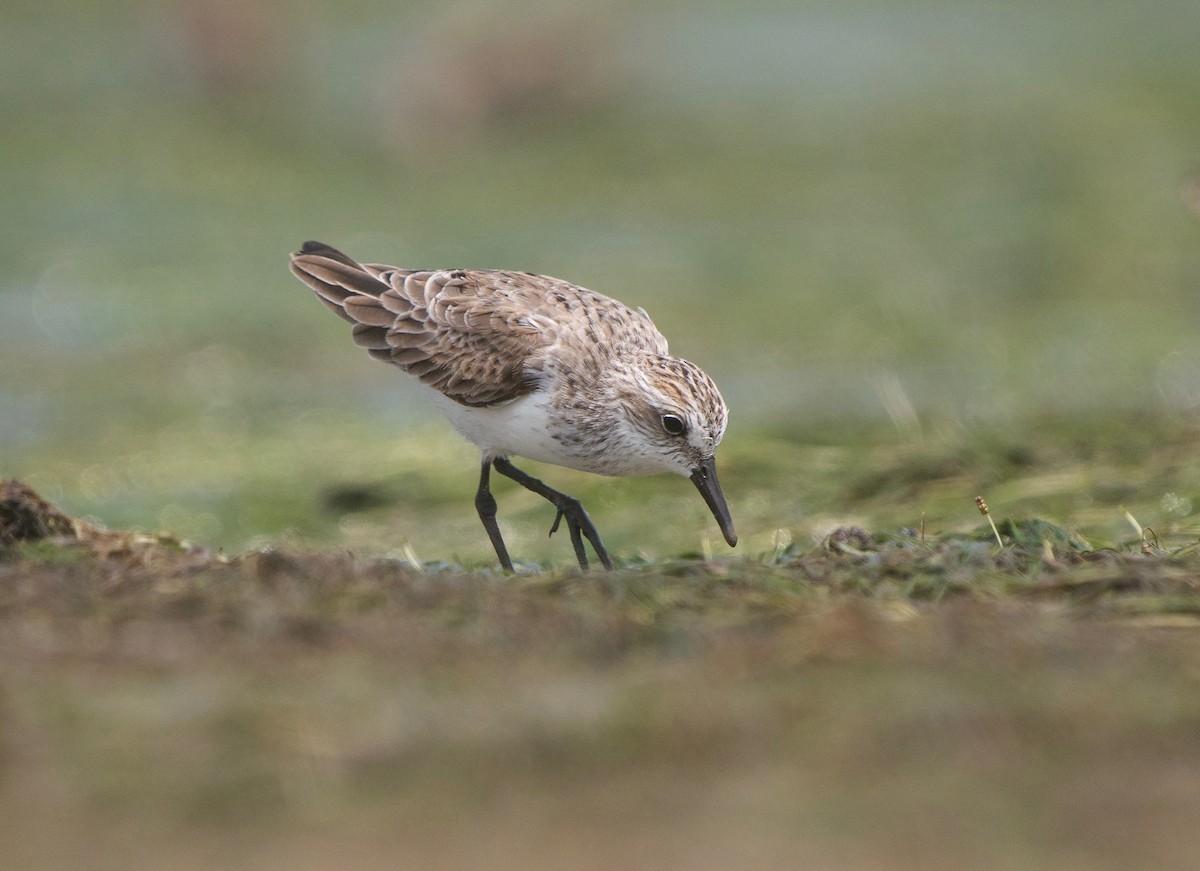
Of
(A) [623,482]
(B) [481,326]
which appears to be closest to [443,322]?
(B) [481,326]

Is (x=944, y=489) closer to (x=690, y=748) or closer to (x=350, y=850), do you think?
(x=690, y=748)

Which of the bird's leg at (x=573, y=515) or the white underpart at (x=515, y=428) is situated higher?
the white underpart at (x=515, y=428)

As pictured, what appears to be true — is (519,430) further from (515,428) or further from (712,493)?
(712,493)

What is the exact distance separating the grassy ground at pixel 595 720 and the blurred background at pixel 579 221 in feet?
9.71

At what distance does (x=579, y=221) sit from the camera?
57.1ft

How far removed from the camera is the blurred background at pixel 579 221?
10.2m

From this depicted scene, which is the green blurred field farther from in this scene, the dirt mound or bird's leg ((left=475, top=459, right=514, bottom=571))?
bird's leg ((left=475, top=459, right=514, bottom=571))

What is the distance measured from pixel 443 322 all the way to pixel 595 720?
11.8ft

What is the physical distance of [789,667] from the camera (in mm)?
4266

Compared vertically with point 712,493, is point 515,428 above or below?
above

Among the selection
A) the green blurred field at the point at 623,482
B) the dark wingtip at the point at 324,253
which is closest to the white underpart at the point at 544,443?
the green blurred field at the point at 623,482

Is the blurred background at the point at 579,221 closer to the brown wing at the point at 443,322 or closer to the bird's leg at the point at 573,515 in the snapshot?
the bird's leg at the point at 573,515

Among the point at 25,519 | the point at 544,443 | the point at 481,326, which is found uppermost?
A: the point at 481,326

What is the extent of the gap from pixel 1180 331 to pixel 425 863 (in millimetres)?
11312
